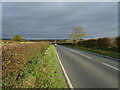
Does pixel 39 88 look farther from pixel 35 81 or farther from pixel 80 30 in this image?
pixel 80 30

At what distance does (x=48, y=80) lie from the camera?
593 cm

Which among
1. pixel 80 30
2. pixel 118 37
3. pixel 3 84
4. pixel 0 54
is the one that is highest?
pixel 80 30

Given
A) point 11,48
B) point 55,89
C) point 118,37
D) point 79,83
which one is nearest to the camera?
point 55,89

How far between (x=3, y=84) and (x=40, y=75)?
6.29 ft

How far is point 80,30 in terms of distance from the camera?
6800cm

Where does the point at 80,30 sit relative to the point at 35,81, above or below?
above

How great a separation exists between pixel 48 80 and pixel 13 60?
5.43 m

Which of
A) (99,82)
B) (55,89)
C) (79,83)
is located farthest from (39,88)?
(99,82)

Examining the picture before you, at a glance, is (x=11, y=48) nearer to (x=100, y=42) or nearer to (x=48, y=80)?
(x=48, y=80)

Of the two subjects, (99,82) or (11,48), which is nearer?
(99,82)

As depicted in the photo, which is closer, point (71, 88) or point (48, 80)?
point (71, 88)

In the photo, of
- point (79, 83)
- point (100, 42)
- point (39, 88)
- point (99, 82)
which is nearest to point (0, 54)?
point (39, 88)

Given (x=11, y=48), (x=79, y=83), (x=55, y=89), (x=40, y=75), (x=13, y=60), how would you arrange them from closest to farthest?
1. (x=55, y=89)
2. (x=79, y=83)
3. (x=40, y=75)
4. (x=13, y=60)
5. (x=11, y=48)

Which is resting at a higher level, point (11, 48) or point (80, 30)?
point (80, 30)
